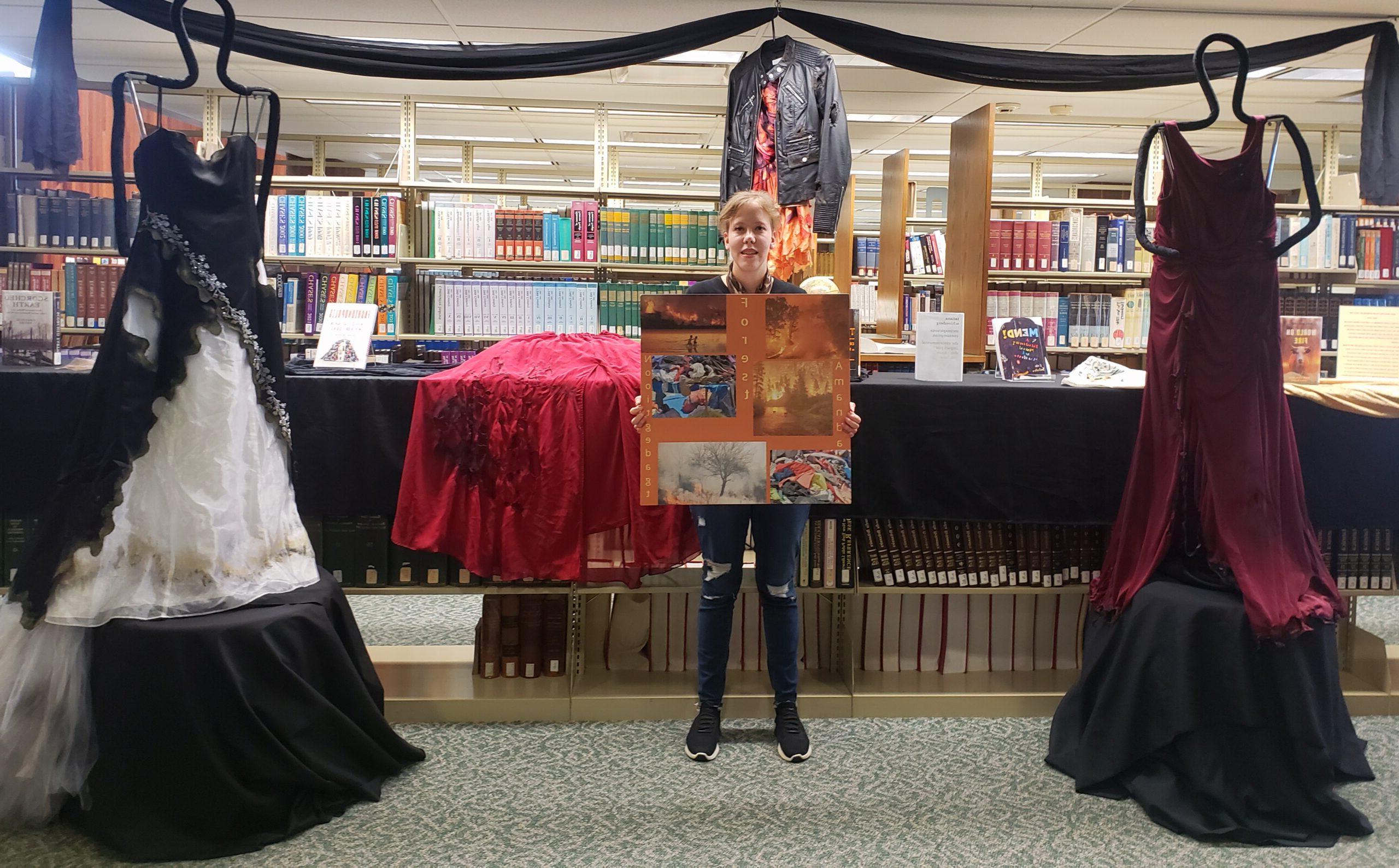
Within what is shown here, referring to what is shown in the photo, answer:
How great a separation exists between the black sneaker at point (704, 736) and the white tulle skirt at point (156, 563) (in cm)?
105

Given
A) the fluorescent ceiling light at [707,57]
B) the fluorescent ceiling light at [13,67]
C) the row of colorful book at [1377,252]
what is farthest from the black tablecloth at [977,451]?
the fluorescent ceiling light at [13,67]

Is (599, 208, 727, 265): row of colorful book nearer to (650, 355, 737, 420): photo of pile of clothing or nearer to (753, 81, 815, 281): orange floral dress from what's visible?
(753, 81, 815, 281): orange floral dress

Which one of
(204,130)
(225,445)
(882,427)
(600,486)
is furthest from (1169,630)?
(204,130)

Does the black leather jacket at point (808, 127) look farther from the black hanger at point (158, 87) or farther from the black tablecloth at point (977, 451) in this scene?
the black hanger at point (158, 87)

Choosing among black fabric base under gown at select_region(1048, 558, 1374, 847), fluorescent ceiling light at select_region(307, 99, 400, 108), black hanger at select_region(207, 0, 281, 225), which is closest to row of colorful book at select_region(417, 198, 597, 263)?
fluorescent ceiling light at select_region(307, 99, 400, 108)

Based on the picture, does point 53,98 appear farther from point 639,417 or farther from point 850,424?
point 850,424

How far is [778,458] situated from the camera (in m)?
2.15

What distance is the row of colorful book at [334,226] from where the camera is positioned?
4871mm

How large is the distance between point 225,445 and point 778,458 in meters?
1.21

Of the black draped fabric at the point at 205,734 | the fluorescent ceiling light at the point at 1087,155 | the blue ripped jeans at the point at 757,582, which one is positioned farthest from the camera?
the fluorescent ceiling light at the point at 1087,155

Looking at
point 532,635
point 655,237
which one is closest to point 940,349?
point 532,635

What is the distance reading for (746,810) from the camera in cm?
213

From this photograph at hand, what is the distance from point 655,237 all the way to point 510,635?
2.76 m

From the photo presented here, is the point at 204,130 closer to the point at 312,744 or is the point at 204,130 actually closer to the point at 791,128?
the point at 791,128
